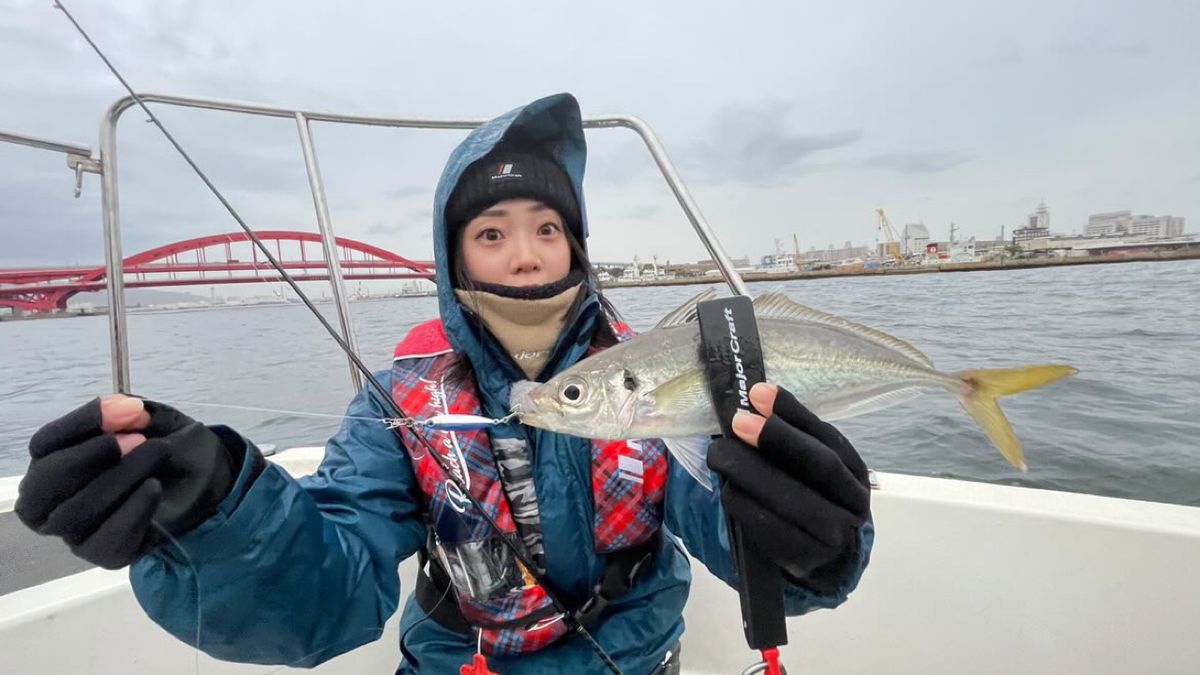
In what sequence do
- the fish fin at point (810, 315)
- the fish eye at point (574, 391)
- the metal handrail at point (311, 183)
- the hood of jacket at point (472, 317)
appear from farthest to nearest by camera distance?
the metal handrail at point (311, 183)
the hood of jacket at point (472, 317)
the fish fin at point (810, 315)
the fish eye at point (574, 391)

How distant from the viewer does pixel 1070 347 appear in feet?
33.2

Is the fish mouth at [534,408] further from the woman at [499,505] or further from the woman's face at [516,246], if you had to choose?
the woman's face at [516,246]

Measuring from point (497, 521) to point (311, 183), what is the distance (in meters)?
2.04

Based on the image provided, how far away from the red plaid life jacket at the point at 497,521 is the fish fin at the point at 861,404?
71 centimetres

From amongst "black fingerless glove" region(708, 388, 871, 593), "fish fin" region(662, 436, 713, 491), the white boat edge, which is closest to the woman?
"black fingerless glove" region(708, 388, 871, 593)

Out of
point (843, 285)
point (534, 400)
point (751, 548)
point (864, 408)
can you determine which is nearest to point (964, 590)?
point (864, 408)

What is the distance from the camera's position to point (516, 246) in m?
2.10

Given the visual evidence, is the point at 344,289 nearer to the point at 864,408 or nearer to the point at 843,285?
the point at 864,408

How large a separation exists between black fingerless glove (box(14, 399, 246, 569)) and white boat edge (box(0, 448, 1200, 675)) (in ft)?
5.53

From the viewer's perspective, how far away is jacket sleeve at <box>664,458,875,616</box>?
1.54 m

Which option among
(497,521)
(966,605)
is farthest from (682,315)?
(966,605)

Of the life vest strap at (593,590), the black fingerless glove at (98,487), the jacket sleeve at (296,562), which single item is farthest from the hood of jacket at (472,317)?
the black fingerless glove at (98,487)

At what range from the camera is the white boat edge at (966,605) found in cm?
231

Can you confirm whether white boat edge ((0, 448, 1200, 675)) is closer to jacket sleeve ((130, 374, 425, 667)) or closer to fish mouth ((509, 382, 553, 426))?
jacket sleeve ((130, 374, 425, 667))
